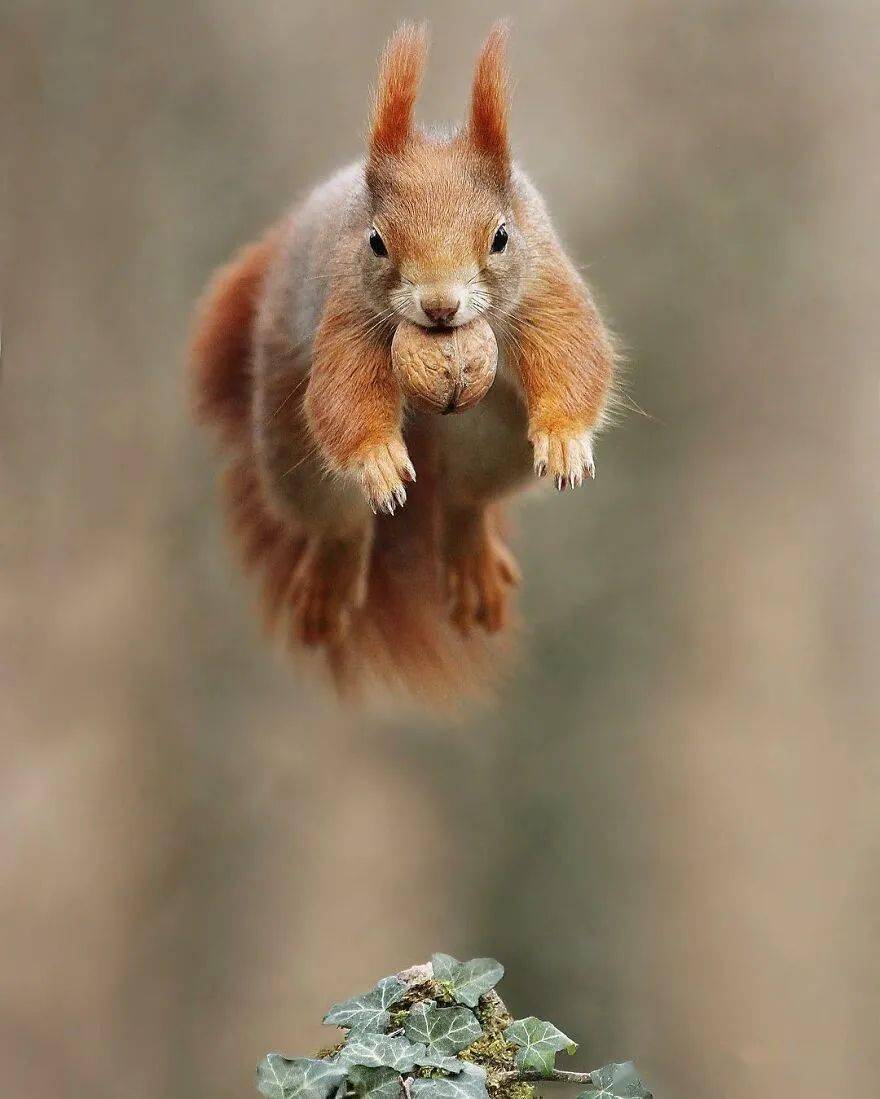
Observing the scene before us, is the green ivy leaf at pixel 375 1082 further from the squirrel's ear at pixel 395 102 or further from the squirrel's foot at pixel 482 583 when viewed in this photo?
the squirrel's ear at pixel 395 102

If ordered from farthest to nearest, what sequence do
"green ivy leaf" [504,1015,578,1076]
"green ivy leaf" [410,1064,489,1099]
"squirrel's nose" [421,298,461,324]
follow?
"green ivy leaf" [504,1015,578,1076], "green ivy leaf" [410,1064,489,1099], "squirrel's nose" [421,298,461,324]

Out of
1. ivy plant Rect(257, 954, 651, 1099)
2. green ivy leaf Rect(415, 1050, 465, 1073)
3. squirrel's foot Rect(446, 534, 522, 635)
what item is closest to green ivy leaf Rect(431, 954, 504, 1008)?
ivy plant Rect(257, 954, 651, 1099)

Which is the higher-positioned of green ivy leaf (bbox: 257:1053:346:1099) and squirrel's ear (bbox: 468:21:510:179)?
squirrel's ear (bbox: 468:21:510:179)

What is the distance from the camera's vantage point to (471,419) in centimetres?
119

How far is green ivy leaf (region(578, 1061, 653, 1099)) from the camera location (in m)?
1.18

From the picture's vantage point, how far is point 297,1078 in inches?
44.3

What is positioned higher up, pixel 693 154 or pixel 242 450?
pixel 693 154

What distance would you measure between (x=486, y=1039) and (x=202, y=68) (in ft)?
3.92

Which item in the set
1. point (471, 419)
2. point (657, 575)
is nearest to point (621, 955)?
point (657, 575)

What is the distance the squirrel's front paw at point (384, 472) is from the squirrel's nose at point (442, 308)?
5.0 inches

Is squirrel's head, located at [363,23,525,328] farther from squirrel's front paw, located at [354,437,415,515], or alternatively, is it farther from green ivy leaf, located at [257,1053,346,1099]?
green ivy leaf, located at [257,1053,346,1099]

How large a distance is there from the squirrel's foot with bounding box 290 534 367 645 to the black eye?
430 millimetres

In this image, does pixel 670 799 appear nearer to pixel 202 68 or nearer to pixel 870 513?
pixel 870 513

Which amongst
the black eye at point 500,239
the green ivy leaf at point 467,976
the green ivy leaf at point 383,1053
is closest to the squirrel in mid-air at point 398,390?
the black eye at point 500,239
